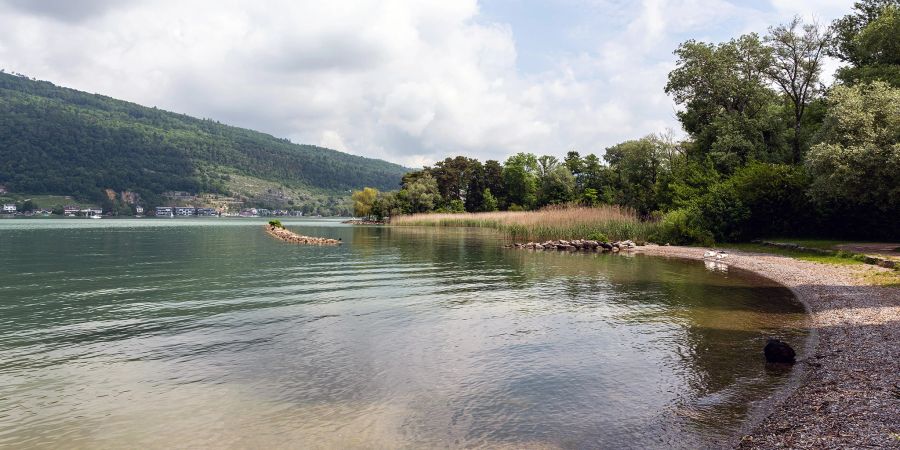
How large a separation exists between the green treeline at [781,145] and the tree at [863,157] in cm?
7

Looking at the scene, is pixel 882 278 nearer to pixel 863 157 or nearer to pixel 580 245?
pixel 863 157

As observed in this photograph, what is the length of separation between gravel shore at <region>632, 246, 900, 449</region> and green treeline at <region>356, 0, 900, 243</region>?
48.6 feet

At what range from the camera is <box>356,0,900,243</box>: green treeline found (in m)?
28.7

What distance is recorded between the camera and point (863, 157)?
26.7 meters

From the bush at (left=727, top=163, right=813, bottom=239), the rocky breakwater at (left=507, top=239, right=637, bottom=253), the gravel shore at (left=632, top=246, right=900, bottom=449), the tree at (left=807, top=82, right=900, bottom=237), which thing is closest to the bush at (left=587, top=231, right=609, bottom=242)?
the rocky breakwater at (left=507, top=239, right=637, bottom=253)

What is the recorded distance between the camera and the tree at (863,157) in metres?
26.5

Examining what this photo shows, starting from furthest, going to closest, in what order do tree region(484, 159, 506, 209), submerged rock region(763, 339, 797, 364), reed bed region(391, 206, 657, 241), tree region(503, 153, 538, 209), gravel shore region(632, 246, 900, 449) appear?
tree region(484, 159, 506, 209) < tree region(503, 153, 538, 209) < reed bed region(391, 206, 657, 241) < submerged rock region(763, 339, 797, 364) < gravel shore region(632, 246, 900, 449)

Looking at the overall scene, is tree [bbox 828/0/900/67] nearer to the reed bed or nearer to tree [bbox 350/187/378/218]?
the reed bed

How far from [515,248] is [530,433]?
34.7 m

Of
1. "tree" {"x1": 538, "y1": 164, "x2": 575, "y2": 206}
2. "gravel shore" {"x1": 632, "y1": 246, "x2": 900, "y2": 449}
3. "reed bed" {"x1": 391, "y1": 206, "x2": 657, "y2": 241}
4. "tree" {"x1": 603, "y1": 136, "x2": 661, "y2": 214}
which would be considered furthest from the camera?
"tree" {"x1": 538, "y1": 164, "x2": 575, "y2": 206}

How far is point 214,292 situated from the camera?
68.7 ft

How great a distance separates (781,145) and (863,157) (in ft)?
76.5

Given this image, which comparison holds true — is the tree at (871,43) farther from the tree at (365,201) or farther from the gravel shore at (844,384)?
the tree at (365,201)

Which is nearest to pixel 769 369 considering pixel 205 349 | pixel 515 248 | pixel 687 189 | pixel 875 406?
pixel 875 406
